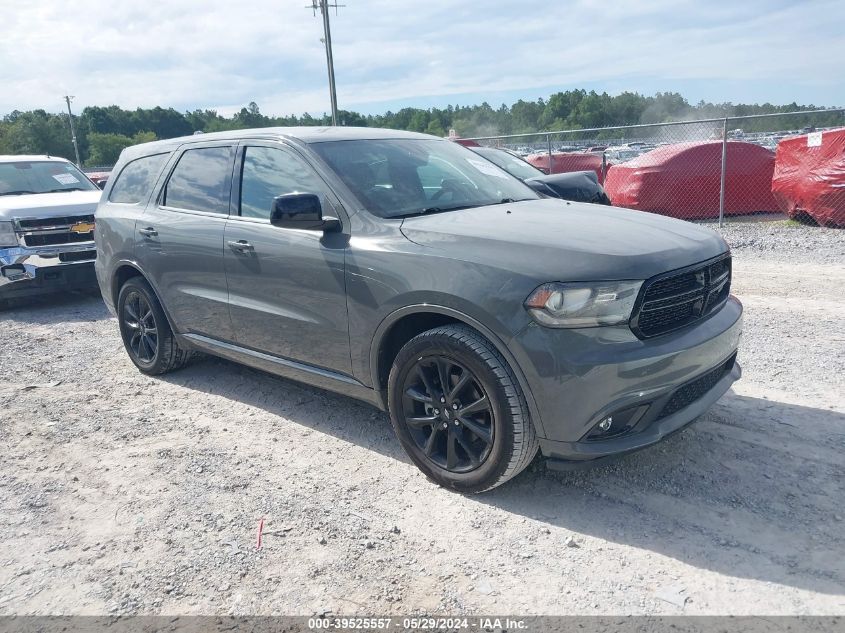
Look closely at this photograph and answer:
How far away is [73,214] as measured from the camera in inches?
328

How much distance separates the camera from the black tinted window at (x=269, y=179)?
392 centimetres

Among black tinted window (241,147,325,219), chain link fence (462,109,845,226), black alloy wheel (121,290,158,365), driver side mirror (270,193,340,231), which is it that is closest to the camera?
driver side mirror (270,193,340,231)

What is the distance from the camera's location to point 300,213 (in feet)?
11.6

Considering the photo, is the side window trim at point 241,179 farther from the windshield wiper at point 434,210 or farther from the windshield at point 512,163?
the windshield at point 512,163

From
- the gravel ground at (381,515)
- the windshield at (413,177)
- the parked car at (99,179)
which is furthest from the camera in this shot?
the parked car at (99,179)

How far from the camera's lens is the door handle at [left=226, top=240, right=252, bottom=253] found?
13.6 ft

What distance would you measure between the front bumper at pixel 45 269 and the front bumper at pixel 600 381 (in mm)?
7184

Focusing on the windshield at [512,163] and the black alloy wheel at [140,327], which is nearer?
the black alloy wheel at [140,327]

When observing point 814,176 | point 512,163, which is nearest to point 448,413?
point 512,163

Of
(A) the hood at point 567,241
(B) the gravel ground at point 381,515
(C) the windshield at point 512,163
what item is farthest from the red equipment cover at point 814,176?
(A) the hood at point 567,241

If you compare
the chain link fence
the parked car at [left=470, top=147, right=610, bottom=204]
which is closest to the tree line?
the chain link fence

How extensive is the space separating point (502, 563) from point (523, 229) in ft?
5.14

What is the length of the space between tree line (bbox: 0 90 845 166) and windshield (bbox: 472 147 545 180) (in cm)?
665

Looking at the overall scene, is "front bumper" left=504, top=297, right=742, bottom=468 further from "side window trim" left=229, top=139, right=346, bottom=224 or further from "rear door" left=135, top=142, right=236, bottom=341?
"rear door" left=135, top=142, right=236, bottom=341
